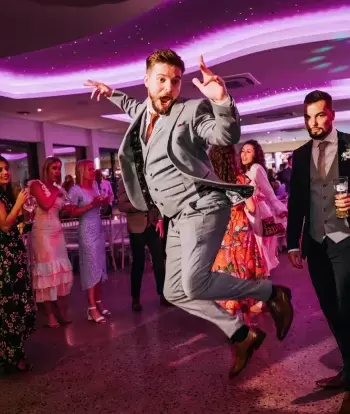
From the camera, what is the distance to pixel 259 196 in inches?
154

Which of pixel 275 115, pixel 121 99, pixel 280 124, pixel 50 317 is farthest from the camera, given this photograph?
pixel 280 124

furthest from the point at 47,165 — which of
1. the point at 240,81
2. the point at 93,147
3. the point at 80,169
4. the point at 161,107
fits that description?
the point at 93,147

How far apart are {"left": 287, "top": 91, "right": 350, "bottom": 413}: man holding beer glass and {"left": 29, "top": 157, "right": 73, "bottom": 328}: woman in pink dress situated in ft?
7.41

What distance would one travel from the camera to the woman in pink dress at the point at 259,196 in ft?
12.5

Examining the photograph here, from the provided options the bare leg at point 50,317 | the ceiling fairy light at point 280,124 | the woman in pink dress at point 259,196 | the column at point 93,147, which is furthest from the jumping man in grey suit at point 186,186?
the ceiling fairy light at point 280,124

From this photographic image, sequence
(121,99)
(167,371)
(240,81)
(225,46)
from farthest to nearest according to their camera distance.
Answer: (240,81) < (225,46) < (167,371) < (121,99)

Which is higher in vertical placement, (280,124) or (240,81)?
(280,124)

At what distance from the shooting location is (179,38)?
654 cm

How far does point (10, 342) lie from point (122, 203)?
5.93 feet

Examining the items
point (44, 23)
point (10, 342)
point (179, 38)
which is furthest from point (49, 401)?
point (179, 38)

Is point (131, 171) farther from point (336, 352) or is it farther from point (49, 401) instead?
point (336, 352)

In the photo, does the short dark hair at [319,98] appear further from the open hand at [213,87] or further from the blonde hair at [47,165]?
the blonde hair at [47,165]

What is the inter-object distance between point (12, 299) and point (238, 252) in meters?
1.58

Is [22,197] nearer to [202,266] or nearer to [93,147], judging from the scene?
[202,266]
